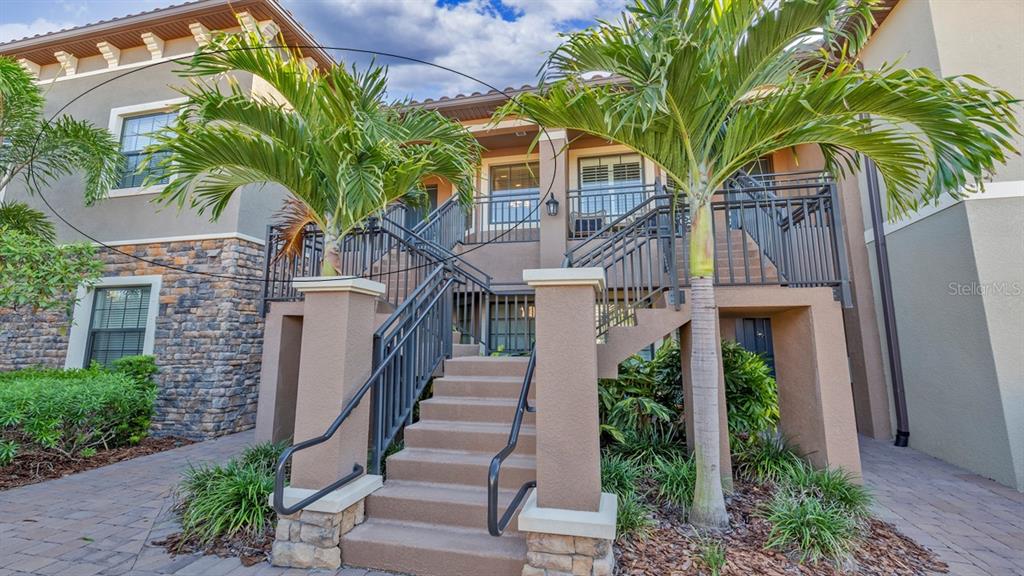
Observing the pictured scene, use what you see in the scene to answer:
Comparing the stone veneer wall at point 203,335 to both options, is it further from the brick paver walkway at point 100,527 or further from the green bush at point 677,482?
the green bush at point 677,482

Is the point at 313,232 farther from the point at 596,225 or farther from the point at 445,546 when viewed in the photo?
the point at 596,225

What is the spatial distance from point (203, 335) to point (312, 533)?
5.58 m

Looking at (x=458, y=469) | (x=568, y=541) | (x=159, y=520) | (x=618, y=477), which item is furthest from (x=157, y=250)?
(x=568, y=541)

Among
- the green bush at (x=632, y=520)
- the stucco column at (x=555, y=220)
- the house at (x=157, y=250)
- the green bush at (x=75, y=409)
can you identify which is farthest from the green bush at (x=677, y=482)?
the green bush at (x=75, y=409)

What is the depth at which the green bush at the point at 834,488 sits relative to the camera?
351 centimetres

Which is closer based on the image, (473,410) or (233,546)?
(233,546)

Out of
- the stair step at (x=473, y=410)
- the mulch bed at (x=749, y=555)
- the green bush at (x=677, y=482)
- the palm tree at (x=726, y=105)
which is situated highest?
the palm tree at (x=726, y=105)

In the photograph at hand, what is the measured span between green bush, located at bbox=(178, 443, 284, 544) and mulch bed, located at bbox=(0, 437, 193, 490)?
272 cm

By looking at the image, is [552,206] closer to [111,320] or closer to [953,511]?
[953,511]

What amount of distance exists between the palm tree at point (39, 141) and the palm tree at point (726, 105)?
743 centimetres

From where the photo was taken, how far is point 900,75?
2.93 metres

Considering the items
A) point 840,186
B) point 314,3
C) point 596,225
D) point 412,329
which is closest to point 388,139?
point 412,329

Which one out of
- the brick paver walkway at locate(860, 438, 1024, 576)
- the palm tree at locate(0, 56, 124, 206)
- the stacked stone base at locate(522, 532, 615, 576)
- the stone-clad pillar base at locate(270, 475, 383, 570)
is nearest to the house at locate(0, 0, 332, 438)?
the palm tree at locate(0, 56, 124, 206)

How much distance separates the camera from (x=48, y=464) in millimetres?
5254
